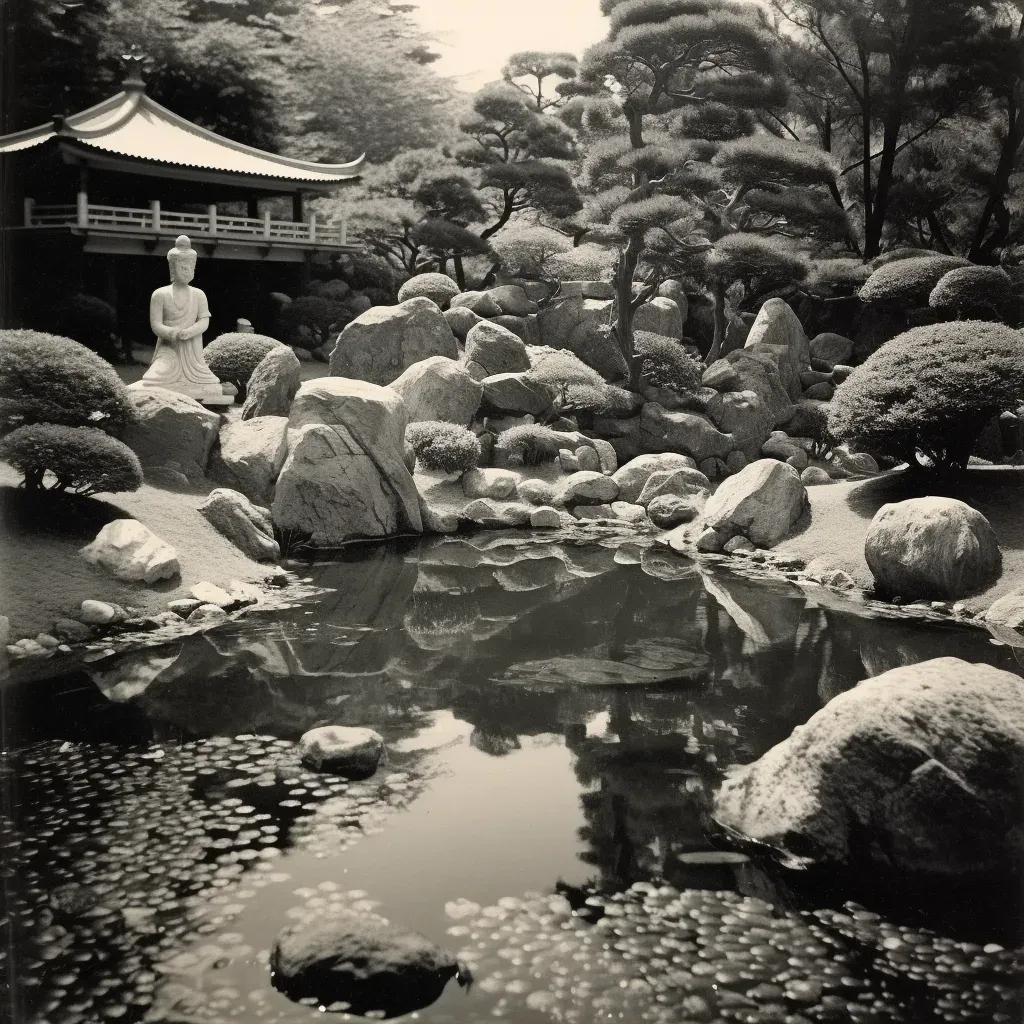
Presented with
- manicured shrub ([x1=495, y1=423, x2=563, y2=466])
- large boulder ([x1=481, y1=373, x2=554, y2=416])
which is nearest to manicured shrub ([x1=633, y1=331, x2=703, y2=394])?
large boulder ([x1=481, y1=373, x2=554, y2=416])

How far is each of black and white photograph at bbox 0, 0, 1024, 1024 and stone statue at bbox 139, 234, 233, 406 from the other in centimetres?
7

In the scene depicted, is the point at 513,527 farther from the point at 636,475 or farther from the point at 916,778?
the point at 916,778

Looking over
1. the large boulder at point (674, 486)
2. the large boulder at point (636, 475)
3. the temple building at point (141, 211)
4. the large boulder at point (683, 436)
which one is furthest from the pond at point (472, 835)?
the temple building at point (141, 211)

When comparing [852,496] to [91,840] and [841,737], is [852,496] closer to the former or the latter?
[841,737]

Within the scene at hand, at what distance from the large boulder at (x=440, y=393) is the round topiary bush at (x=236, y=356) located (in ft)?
8.09

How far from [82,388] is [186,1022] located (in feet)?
28.0

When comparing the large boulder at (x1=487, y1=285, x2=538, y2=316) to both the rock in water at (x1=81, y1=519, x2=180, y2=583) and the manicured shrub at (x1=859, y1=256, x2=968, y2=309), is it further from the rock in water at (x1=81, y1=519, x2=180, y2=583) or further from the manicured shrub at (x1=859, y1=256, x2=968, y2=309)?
the rock in water at (x1=81, y1=519, x2=180, y2=583)

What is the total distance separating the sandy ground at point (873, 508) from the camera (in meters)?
12.8

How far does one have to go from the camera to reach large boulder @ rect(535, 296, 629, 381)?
22672mm

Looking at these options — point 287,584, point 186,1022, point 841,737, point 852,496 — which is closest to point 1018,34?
point 852,496

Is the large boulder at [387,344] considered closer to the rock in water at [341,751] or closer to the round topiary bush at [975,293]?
the round topiary bush at [975,293]

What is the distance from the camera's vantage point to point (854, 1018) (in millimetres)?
4680

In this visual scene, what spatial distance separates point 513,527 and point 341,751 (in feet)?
30.1

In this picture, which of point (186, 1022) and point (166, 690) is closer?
point (186, 1022)
